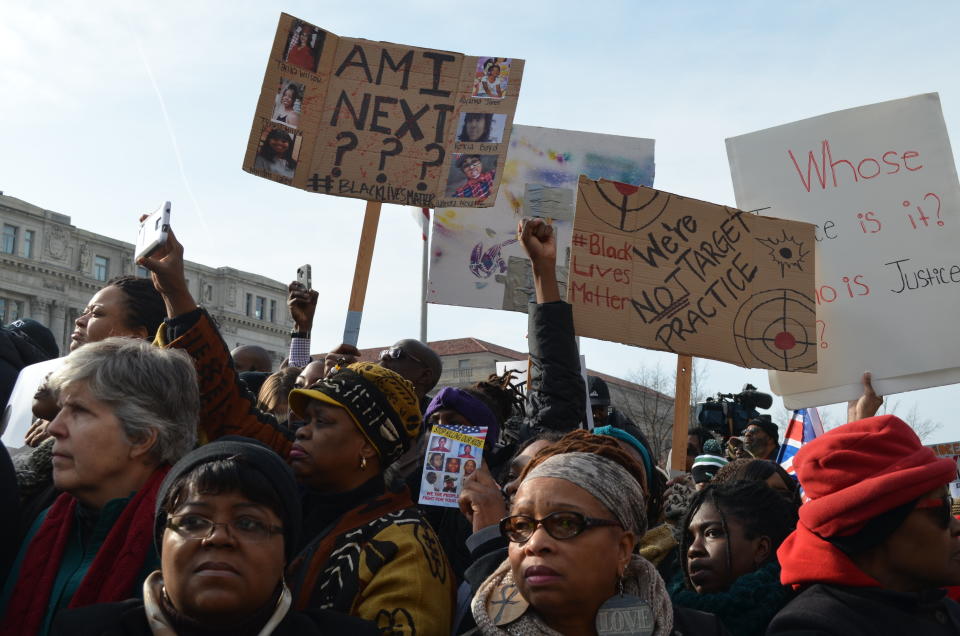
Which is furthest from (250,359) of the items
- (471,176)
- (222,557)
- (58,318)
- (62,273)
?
(58,318)

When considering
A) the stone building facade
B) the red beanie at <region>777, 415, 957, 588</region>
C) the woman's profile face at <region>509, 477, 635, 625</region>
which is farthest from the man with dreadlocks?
the stone building facade

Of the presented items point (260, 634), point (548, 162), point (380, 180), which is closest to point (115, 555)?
point (260, 634)

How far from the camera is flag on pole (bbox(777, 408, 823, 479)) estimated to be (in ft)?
20.8

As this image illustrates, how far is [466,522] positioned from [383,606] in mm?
964

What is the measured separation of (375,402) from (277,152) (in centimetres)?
297

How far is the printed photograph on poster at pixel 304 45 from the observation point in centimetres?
593

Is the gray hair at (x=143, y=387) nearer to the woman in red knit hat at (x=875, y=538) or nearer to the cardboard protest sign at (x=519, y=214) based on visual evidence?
the woman in red knit hat at (x=875, y=538)

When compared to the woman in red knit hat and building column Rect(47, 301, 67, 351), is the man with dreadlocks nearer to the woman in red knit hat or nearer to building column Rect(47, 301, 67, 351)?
the woman in red knit hat

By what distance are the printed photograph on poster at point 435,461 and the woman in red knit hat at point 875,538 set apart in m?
1.13

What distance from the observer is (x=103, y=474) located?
267cm

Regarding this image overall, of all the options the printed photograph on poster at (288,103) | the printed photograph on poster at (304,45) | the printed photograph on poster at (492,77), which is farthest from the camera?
the printed photograph on poster at (492,77)

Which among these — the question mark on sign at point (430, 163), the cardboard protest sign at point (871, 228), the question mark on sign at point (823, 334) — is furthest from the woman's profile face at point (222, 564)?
the question mark on sign at point (823, 334)

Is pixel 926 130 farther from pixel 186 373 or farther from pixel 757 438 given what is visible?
pixel 186 373

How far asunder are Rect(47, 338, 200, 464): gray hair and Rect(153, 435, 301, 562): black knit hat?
39 cm
